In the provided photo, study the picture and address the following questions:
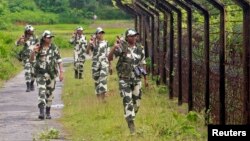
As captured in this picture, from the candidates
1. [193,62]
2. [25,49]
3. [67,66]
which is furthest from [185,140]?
[67,66]

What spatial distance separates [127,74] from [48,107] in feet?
10.5

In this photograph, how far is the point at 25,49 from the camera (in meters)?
20.1

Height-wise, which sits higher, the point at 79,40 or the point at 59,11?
the point at 79,40

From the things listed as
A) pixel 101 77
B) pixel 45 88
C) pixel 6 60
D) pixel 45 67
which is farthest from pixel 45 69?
pixel 6 60

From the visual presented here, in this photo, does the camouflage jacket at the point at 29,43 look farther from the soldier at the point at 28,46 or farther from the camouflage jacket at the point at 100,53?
the camouflage jacket at the point at 100,53

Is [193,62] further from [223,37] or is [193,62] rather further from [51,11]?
[51,11]

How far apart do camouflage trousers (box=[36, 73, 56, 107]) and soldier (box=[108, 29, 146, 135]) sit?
278cm

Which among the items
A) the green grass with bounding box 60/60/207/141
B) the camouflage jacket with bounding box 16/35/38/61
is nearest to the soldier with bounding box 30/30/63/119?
the green grass with bounding box 60/60/207/141

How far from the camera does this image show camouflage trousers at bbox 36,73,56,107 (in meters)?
14.6

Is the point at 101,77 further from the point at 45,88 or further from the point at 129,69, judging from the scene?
the point at 129,69

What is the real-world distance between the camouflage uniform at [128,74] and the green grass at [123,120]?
41cm

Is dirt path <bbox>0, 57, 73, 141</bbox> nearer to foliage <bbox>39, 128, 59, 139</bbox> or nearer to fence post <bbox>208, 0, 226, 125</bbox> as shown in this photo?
foliage <bbox>39, 128, 59, 139</bbox>

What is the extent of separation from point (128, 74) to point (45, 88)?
307cm

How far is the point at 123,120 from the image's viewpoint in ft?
44.5
